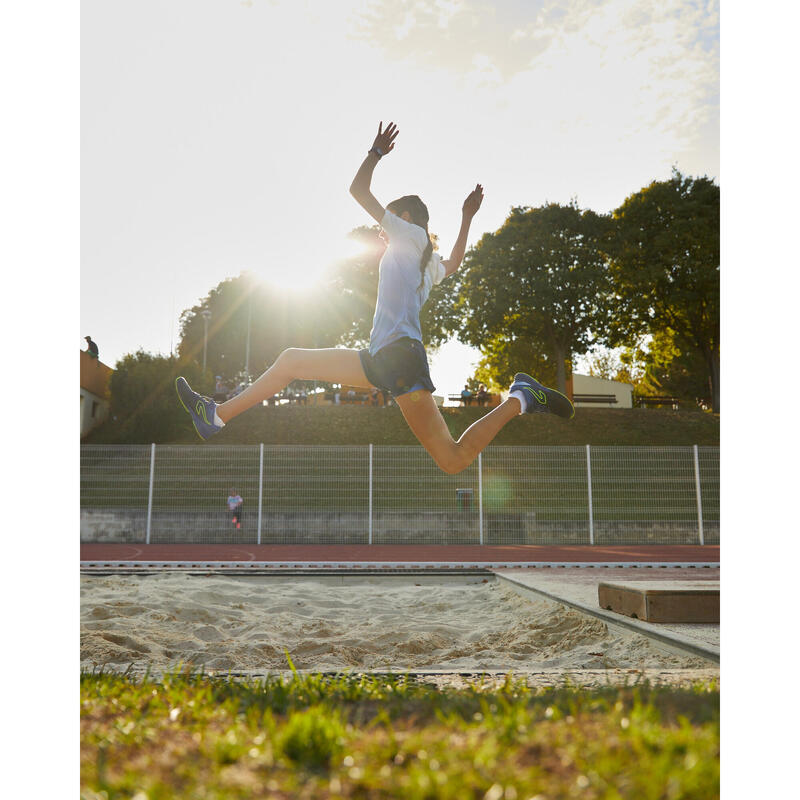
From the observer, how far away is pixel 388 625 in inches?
204

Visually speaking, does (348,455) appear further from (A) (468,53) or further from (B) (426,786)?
(B) (426,786)

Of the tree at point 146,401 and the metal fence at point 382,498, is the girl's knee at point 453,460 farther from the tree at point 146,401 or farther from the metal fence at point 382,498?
the tree at point 146,401

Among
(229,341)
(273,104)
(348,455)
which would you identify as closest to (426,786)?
(273,104)

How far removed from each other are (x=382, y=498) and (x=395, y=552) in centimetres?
132

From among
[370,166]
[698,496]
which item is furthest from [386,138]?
[698,496]

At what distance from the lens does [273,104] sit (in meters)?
3.62

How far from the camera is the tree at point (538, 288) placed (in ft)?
80.1

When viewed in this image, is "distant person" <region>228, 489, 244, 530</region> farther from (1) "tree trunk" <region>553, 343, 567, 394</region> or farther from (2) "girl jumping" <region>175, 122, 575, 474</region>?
(1) "tree trunk" <region>553, 343, 567, 394</region>

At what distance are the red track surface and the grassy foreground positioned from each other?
9.20 m

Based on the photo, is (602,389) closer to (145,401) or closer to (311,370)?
(145,401)

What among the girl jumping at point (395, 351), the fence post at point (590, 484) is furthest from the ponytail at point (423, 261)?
the fence post at point (590, 484)

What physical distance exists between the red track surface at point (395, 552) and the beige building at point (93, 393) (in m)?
12.0

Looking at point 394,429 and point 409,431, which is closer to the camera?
point 409,431
